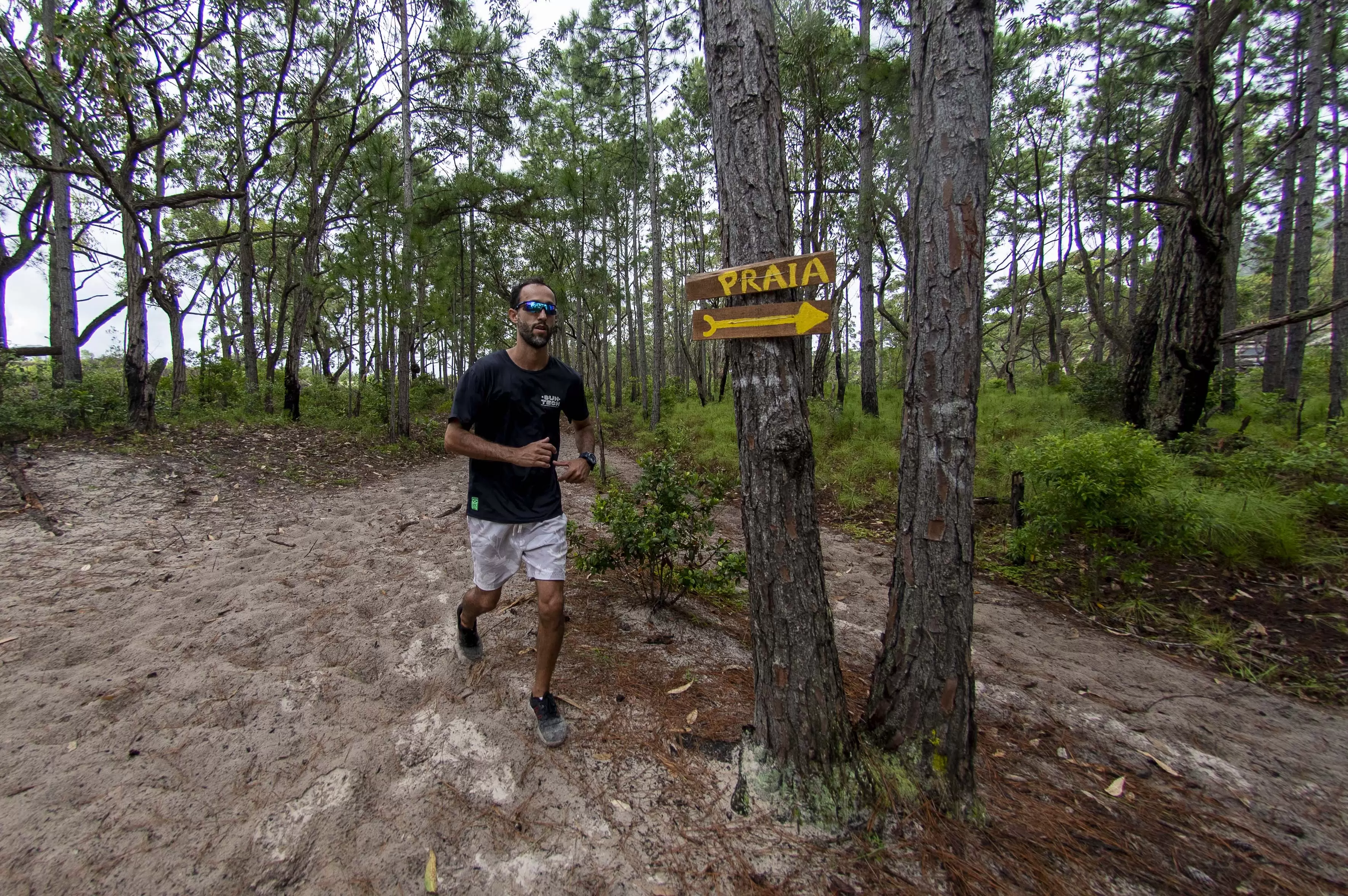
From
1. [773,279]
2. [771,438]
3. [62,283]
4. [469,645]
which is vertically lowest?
[469,645]

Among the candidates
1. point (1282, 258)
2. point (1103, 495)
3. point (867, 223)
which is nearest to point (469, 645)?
point (1103, 495)

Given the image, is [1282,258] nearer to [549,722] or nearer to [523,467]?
[523,467]

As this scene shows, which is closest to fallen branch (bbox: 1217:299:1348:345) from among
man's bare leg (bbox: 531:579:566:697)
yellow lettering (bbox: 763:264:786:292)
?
yellow lettering (bbox: 763:264:786:292)

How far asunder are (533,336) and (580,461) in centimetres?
62

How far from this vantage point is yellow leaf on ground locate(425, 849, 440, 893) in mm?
1666

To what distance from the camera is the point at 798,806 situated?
1945 millimetres

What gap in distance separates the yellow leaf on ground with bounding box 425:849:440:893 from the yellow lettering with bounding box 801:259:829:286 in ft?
7.49

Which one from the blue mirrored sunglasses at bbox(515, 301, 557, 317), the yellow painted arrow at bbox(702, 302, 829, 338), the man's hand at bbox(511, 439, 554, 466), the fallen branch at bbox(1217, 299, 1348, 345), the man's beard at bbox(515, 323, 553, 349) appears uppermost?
the fallen branch at bbox(1217, 299, 1348, 345)

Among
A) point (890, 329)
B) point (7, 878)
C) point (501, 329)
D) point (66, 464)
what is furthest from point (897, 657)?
point (890, 329)

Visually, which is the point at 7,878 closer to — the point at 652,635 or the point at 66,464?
the point at 652,635

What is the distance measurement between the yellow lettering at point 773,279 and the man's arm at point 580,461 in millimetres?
1085

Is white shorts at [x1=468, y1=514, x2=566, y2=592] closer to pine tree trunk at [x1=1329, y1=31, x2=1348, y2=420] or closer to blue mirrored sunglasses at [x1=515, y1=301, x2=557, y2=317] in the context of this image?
blue mirrored sunglasses at [x1=515, y1=301, x2=557, y2=317]

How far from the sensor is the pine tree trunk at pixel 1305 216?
862 centimetres

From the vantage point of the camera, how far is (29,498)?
15.7 ft
